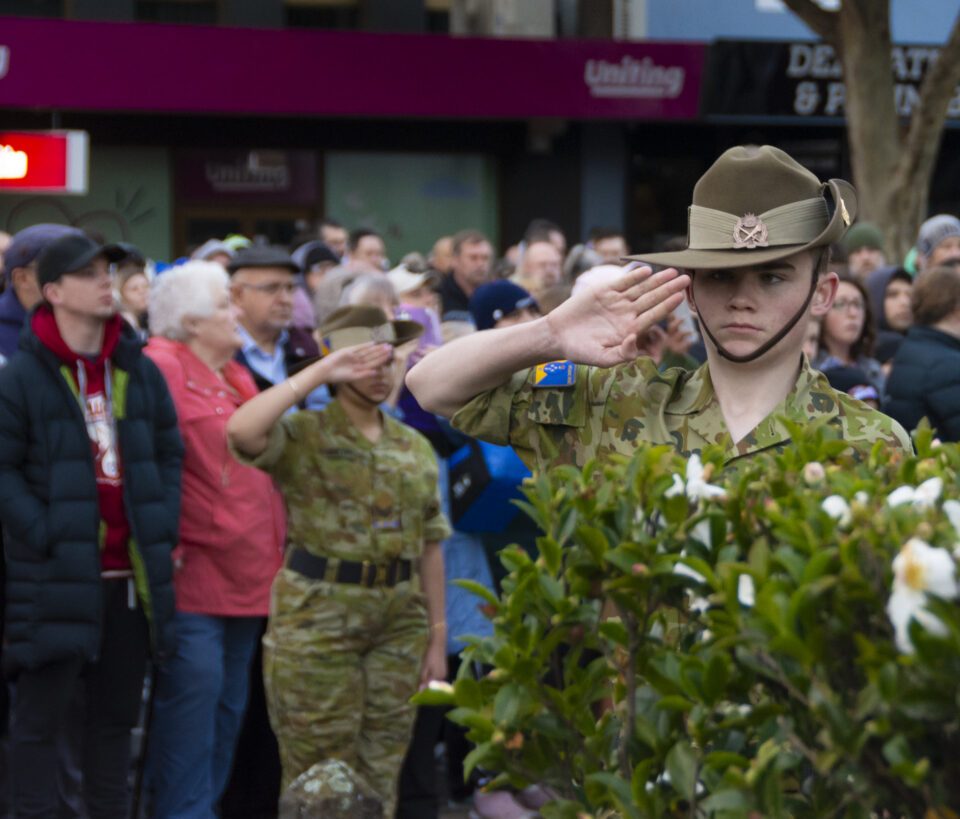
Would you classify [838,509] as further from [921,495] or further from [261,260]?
[261,260]

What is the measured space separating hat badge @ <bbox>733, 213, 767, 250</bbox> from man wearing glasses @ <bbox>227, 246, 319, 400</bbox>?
3.97 meters

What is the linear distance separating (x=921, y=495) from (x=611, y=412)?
1230 mm

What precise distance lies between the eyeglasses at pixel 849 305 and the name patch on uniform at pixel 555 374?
443cm

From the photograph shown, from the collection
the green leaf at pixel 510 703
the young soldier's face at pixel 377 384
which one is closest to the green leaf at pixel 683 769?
the green leaf at pixel 510 703

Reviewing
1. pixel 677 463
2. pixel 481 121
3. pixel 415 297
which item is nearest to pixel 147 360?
pixel 415 297

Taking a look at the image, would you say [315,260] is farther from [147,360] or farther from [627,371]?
[627,371]

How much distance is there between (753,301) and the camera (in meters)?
3.07

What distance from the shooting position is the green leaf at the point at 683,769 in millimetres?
2041

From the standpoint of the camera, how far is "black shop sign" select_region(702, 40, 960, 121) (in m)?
20.2

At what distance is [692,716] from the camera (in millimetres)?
2035

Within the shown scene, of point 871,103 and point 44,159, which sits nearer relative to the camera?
point 44,159

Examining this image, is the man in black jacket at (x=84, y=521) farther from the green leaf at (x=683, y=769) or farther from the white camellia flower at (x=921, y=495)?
the white camellia flower at (x=921, y=495)

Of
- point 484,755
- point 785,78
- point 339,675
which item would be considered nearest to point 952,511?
point 484,755

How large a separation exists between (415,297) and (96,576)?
3.46m
